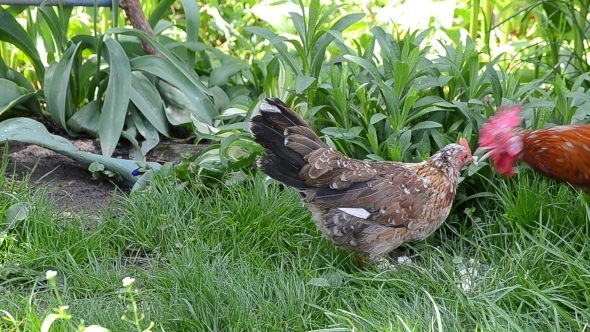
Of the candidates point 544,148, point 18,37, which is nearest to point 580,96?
point 544,148

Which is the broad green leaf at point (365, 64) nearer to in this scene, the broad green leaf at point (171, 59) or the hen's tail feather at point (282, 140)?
the hen's tail feather at point (282, 140)

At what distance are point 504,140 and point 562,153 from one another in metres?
0.26

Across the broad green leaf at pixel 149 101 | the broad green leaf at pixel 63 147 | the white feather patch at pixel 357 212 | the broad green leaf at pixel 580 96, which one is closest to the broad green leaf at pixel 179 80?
the broad green leaf at pixel 149 101

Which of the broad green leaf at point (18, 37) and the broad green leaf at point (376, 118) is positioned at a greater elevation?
the broad green leaf at point (18, 37)

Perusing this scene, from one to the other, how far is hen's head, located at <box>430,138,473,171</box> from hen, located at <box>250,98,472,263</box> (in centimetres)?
10

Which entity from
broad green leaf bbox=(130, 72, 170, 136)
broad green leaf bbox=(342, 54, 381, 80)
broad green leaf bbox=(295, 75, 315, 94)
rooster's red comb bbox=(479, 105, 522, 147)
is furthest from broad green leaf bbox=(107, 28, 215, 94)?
rooster's red comb bbox=(479, 105, 522, 147)

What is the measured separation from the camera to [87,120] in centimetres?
514

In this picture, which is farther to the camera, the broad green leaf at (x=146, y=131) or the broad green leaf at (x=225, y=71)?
the broad green leaf at (x=225, y=71)

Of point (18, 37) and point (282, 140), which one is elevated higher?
point (18, 37)

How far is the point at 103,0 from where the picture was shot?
5223mm

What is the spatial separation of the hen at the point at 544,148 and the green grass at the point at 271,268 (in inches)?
13.8

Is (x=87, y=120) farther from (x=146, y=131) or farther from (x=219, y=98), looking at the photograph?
(x=219, y=98)

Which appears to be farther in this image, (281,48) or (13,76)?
(13,76)

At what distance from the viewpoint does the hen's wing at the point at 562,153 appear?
10.8 feet
